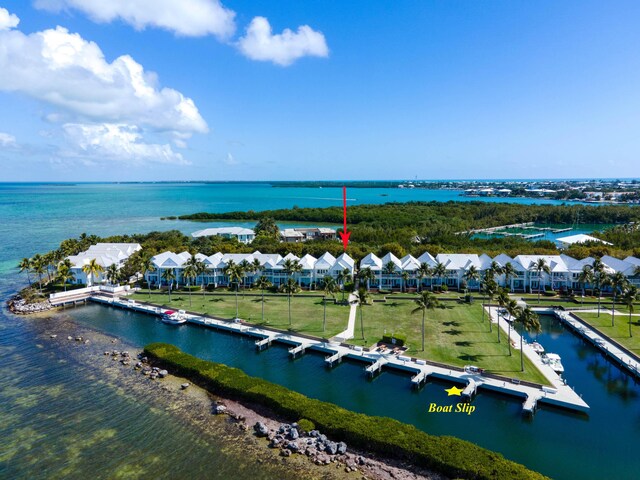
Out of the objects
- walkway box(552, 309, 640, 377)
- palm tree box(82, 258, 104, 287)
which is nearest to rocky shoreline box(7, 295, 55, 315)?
palm tree box(82, 258, 104, 287)

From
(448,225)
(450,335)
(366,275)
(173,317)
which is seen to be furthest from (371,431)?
(448,225)

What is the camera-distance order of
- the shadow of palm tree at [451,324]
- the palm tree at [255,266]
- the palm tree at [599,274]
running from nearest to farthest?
the shadow of palm tree at [451,324], the palm tree at [599,274], the palm tree at [255,266]

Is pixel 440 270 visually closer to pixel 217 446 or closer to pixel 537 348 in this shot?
pixel 537 348

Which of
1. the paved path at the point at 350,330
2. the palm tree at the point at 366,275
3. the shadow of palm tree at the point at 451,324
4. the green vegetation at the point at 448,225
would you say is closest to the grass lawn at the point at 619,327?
the shadow of palm tree at the point at 451,324

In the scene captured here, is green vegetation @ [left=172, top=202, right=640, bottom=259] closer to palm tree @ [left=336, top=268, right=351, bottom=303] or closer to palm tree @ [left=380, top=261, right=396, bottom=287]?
palm tree @ [left=380, top=261, right=396, bottom=287]

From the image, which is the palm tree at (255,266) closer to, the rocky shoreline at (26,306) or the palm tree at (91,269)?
the palm tree at (91,269)

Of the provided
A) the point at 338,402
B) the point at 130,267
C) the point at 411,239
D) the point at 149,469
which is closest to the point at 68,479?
the point at 149,469
